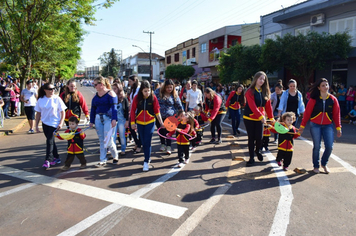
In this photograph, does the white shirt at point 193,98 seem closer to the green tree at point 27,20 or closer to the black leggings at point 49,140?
the black leggings at point 49,140

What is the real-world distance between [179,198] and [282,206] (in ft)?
5.18

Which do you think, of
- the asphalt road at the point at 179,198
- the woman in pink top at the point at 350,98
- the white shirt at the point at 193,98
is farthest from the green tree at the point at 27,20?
the woman in pink top at the point at 350,98

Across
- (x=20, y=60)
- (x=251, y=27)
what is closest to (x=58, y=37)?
(x=20, y=60)

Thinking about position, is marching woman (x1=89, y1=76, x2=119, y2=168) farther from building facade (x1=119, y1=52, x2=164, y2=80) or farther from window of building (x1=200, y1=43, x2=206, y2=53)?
building facade (x1=119, y1=52, x2=164, y2=80)

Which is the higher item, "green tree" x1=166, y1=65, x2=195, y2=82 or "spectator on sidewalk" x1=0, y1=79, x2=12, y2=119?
"green tree" x1=166, y1=65, x2=195, y2=82

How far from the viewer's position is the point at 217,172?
5.63 m

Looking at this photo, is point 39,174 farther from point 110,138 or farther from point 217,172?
point 217,172

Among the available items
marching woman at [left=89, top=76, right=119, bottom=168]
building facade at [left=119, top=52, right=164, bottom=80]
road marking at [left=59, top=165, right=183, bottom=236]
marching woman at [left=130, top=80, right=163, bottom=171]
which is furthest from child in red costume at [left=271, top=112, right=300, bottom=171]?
building facade at [left=119, top=52, right=164, bottom=80]

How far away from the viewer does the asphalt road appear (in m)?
3.48

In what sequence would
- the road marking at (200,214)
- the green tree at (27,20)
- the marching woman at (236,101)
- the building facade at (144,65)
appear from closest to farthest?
the road marking at (200,214) → the marching woman at (236,101) → the green tree at (27,20) → the building facade at (144,65)

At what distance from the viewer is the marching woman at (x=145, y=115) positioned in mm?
5758

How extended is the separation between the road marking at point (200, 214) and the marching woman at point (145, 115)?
6.05 ft

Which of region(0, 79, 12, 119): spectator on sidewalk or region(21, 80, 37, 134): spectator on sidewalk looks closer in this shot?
region(21, 80, 37, 134): spectator on sidewalk

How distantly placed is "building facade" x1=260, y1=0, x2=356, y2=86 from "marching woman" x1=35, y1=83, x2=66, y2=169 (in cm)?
1607
